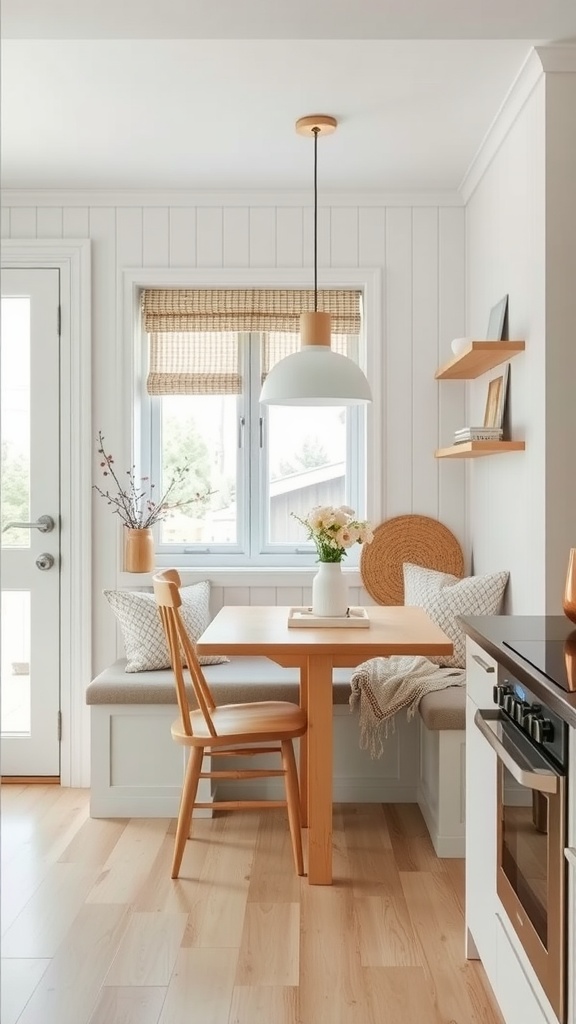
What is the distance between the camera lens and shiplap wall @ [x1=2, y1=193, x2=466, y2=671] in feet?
13.4

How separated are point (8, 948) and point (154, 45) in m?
2.68

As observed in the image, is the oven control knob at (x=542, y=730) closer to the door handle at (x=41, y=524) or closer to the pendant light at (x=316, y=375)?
the pendant light at (x=316, y=375)

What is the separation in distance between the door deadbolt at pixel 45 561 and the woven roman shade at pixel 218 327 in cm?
88

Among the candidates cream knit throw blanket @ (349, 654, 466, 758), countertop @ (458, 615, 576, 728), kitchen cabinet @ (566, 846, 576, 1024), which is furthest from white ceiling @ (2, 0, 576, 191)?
kitchen cabinet @ (566, 846, 576, 1024)

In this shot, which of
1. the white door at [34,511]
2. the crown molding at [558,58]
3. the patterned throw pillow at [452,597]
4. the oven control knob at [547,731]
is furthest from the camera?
the white door at [34,511]

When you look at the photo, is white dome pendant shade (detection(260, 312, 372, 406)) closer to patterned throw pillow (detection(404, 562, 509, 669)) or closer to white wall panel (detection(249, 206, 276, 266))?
patterned throw pillow (detection(404, 562, 509, 669))

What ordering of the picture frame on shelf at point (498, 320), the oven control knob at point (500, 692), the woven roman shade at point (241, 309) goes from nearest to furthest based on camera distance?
the oven control knob at point (500, 692) < the picture frame on shelf at point (498, 320) < the woven roman shade at point (241, 309)

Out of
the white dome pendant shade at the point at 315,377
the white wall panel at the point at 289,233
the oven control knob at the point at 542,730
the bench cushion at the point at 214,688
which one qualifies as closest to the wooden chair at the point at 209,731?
the bench cushion at the point at 214,688

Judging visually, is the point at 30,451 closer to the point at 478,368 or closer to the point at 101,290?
the point at 101,290

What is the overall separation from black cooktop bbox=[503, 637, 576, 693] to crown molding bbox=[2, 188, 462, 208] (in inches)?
105

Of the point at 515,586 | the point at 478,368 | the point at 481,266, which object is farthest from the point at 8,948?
the point at 481,266

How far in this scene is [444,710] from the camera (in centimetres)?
317

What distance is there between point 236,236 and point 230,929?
289 centimetres

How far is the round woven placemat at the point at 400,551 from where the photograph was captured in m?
4.07
